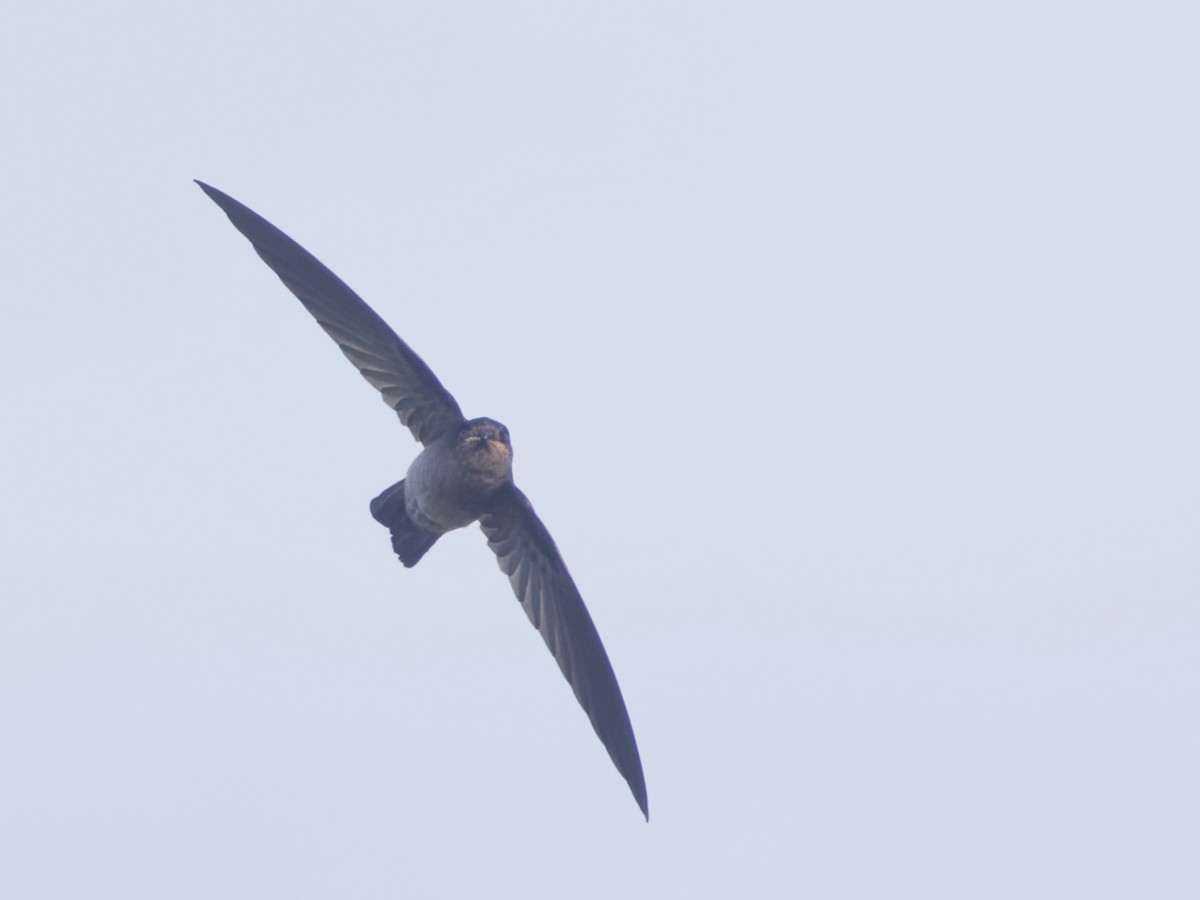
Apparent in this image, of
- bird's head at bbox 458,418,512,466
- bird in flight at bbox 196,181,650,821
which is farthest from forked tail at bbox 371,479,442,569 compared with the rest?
bird's head at bbox 458,418,512,466

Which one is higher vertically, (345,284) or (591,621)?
(345,284)

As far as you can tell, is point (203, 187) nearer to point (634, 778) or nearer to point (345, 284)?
point (345, 284)

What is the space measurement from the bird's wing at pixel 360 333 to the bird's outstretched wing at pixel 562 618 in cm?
90

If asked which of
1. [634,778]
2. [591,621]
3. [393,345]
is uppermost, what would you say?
[393,345]

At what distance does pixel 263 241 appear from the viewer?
49.5 ft

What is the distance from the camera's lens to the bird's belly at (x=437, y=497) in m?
14.8

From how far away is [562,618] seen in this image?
52.2 feet

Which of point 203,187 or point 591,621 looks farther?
point 591,621

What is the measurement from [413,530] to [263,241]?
7.81 feet

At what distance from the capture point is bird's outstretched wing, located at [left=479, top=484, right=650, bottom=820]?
1563 cm

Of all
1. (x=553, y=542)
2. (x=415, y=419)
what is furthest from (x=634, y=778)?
(x=415, y=419)

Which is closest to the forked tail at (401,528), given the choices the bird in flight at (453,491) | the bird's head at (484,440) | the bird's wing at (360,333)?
the bird in flight at (453,491)

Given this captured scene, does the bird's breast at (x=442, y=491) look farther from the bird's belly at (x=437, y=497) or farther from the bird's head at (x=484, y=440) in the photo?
the bird's head at (x=484, y=440)

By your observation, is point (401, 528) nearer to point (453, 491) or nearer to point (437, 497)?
point (437, 497)
